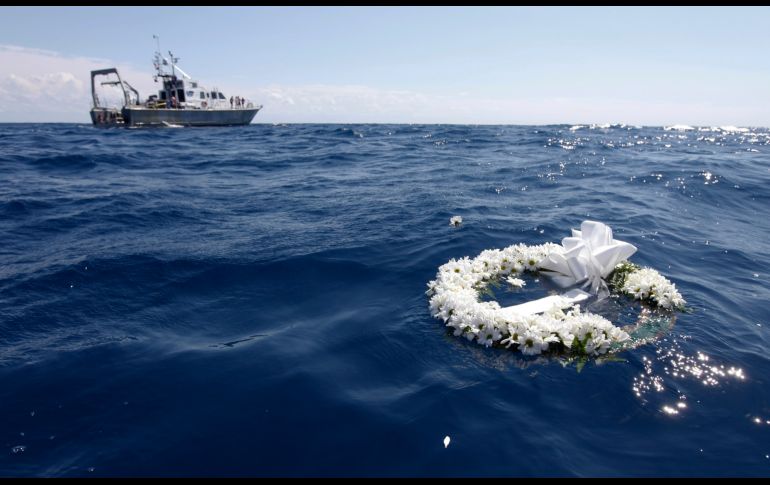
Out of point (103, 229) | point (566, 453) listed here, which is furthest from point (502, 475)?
point (103, 229)

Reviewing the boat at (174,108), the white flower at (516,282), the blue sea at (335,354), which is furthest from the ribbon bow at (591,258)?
the boat at (174,108)

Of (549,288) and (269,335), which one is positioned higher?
(549,288)

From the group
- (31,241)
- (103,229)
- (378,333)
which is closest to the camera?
(378,333)

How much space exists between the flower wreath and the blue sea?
26 centimetres

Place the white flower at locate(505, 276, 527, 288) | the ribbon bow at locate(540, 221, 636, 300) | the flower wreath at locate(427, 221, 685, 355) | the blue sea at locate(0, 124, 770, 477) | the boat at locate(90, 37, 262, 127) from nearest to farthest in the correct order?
the blue sea at locate(0, 124, 770, 477), the flower wreath at locate(427, 221, 685, 355), the ribbon bow at locate(540, 221, 636, 300), the white flower at locate(505, 276, 527, 288), the boat at locate(90, 37, 262, 127)

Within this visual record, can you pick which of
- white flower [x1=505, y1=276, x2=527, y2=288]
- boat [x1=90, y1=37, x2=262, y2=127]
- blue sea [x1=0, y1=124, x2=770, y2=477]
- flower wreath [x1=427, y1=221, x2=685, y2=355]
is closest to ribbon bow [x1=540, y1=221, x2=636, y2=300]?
flower wreath [x1=427, y1=221, x2=685, y2=355]

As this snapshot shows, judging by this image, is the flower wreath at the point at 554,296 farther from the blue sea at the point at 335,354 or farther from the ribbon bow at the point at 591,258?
the blue sea at the point at 335,354

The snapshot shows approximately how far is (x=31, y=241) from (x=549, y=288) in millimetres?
12172

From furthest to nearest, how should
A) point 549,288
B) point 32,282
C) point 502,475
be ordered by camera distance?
1. point 32,282
2. point 549,288
3. point 502,475

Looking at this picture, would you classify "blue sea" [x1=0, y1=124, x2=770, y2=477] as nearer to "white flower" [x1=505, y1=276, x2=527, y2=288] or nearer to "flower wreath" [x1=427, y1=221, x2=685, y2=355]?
"flower wreath" [x1=427, y1=221, x2=685, y2=355]

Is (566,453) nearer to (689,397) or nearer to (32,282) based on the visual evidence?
(689,397)

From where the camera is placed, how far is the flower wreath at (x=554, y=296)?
5.59 m

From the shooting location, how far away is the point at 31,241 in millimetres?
10539

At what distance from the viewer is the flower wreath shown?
18.4ft
